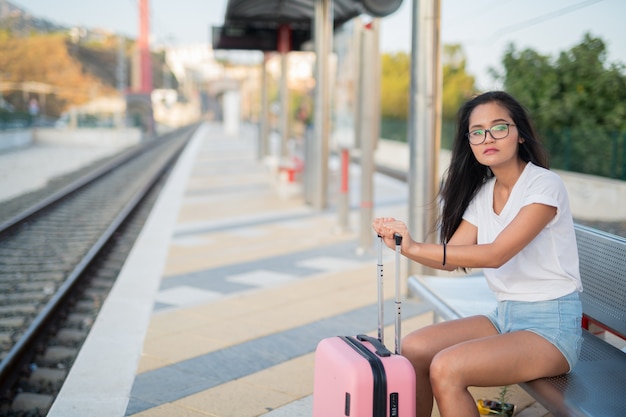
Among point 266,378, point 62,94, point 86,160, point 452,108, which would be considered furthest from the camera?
point 62,94

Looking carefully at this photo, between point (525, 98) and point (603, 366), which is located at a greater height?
point (525, 98)

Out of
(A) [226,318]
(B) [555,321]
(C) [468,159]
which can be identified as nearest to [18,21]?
(A) [226,318]

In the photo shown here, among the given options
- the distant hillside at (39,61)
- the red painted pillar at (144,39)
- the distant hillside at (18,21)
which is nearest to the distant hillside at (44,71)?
the distant hillside at (39,61)

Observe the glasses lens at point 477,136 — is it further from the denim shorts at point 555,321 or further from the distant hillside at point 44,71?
the distant hillside at point 44,71

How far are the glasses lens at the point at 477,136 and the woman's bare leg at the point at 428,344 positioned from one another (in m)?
0.74

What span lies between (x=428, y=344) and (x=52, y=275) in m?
6.13

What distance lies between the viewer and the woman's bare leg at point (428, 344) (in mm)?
3154

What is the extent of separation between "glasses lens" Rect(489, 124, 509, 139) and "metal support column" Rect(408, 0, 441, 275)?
2997 millimetres

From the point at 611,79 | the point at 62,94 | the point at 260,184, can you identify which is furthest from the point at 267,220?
the point at 62,94

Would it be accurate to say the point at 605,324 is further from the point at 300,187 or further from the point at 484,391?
the point at 300,187

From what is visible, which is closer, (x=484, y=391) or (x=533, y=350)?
(x=533, y=350)

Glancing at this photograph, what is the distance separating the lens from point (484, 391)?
13.8 feet

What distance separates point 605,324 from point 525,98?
1325cm

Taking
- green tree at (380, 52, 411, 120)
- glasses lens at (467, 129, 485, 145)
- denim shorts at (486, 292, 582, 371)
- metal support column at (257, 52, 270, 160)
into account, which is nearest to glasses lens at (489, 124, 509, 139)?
glasses lens at (467, 129, 485, 145)
